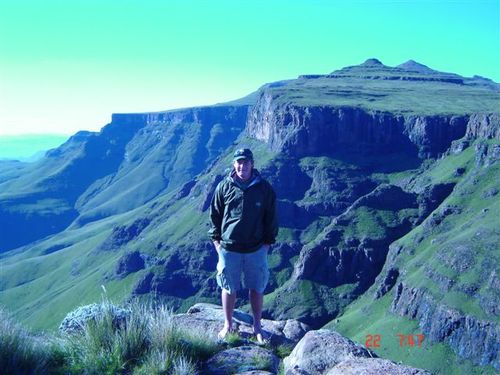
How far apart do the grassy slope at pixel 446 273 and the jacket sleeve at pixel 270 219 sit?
92.5 m

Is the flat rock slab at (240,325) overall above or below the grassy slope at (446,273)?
above

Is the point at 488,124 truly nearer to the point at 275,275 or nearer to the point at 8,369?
the point at 275,275

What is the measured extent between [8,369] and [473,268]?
114 metres

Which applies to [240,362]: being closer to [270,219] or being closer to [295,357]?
[295,357]

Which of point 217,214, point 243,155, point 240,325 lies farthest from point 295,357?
point 243,155

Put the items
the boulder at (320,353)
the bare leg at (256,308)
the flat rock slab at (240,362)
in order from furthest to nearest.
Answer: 1. the bare leg at (256,308)
2. the boulder at (320,353)
3. the flat rock slab at (240,362)

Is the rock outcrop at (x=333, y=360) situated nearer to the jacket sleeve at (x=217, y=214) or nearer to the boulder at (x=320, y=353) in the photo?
the boulder at (x=320, y=353)

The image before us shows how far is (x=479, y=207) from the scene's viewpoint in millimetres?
136250

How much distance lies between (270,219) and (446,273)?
10987cm

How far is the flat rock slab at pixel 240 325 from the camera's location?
49.5 ft

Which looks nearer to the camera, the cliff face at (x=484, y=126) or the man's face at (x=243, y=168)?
the man's face at (x=243, y=168)

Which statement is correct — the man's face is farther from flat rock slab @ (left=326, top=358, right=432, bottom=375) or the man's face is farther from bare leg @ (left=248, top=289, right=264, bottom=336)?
flat rock slab @ (left=326, top=358, right=432, bottom=375)
